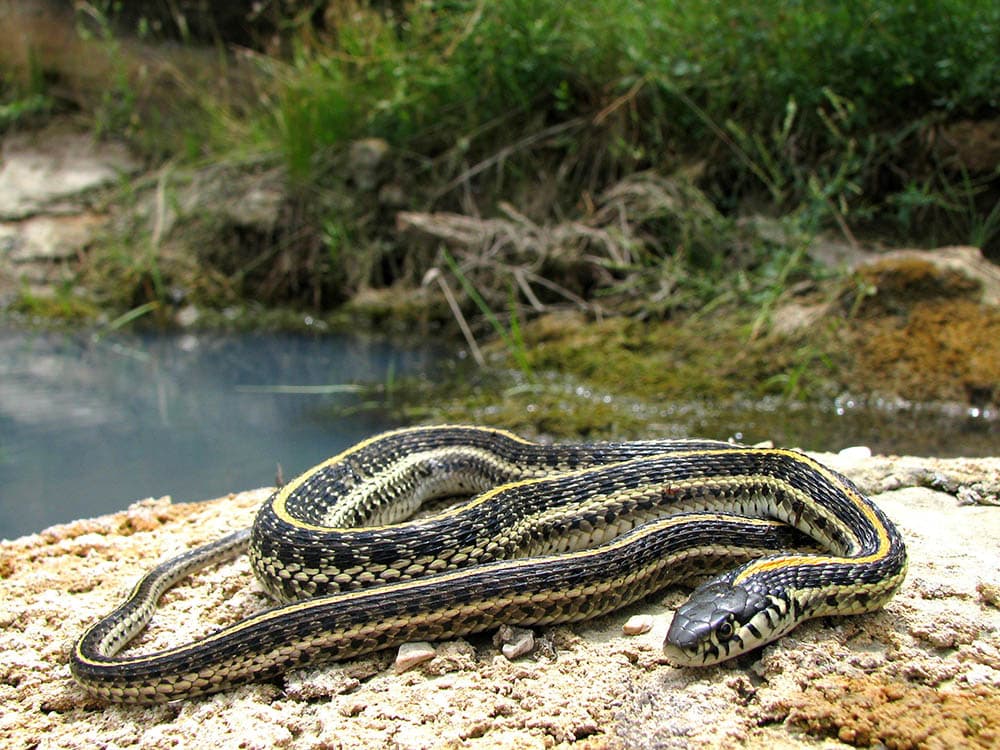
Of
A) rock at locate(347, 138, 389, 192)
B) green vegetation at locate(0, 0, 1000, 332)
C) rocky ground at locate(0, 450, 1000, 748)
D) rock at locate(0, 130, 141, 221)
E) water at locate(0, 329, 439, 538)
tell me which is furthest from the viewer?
rock at locate(0, 130, 141, 221)

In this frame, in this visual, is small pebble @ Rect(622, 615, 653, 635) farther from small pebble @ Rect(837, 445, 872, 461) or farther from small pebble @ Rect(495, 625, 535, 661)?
small pebble @ Rect(837, 445, 872, 461)

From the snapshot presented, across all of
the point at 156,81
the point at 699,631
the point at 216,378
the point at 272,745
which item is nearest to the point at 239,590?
the point at 272,745

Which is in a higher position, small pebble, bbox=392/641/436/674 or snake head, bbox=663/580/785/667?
snake head, bbox=663/580/785/667

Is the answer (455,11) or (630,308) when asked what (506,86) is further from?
(630,308)

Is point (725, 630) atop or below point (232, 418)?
atop

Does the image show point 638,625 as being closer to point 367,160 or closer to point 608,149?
point 608,149

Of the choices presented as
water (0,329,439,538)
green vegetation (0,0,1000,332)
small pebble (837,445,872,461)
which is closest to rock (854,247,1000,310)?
green vegetation (0,0,1000,332)

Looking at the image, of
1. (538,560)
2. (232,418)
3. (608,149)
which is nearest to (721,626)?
(538,560)

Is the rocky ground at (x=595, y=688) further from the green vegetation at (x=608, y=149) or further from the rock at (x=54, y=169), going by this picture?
the rock at (x=54, y=169)
